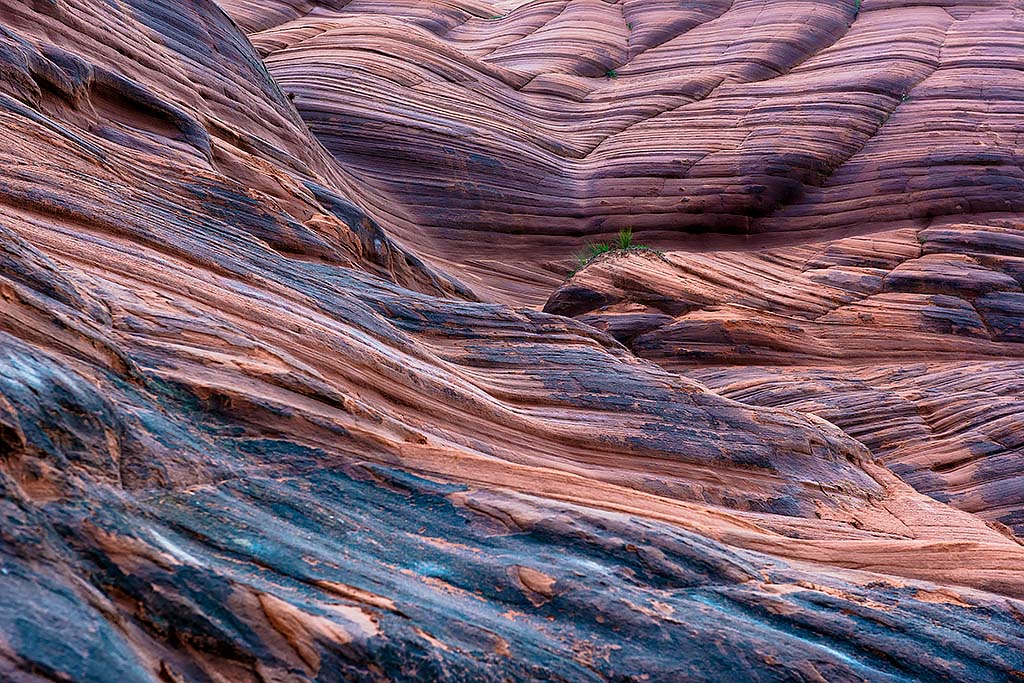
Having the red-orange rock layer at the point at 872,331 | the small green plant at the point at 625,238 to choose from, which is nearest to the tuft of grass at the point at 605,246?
the small green plant at the point at 625,238

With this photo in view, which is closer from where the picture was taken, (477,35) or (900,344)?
(900,344)

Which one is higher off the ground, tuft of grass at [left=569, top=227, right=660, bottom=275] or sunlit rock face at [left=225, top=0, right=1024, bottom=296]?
sunlit rock face at [left=225, top=0, right=1024, bottom=296]

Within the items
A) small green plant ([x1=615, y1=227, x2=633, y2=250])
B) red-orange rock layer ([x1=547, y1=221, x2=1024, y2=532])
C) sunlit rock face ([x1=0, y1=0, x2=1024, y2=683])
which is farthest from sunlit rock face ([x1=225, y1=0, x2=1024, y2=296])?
red-orange rock layer ([x1=547, y1=221, x2=1024, y2=532])

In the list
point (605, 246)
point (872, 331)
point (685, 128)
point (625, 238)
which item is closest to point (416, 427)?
point (872, 331)

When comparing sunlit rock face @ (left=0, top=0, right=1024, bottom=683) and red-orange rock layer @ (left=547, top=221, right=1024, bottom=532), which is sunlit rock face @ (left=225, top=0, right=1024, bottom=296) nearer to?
sunlit rock face @ (left=0, top=0, right=1024, bottom=683)

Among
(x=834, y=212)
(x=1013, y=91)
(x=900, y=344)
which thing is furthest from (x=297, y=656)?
(x=1013, y=91)

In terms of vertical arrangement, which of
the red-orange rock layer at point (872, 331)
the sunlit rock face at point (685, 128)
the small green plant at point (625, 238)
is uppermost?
the sunlit rock face at point (685, 128)

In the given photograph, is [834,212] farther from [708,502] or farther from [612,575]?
[612,575]

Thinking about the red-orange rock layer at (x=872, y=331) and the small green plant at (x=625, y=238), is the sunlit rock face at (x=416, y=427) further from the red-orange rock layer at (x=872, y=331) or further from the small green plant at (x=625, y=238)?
the small green plant at (x=625, y=238)
